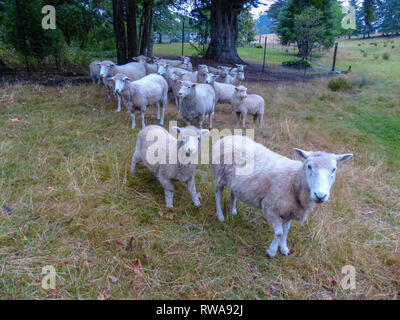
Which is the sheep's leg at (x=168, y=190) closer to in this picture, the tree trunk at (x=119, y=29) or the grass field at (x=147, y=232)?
the grass field at (x=147, y=232)

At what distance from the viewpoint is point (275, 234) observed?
3059 mm

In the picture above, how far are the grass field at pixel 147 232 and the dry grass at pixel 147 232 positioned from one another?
0.01m

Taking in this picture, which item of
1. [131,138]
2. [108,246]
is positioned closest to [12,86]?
[131,138]

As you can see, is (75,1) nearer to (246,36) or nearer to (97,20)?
(97,20)

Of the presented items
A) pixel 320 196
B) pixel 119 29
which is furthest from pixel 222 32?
pixel 320 196

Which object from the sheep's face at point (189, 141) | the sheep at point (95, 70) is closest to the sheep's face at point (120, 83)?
the sheep's face at point (189, 141)

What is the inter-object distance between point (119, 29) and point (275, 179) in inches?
355

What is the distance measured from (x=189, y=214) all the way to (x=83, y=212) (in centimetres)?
135

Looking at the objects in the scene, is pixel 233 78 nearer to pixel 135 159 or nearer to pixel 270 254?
pixel 135 159

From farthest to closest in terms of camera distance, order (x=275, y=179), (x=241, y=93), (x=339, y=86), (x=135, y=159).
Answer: (x=339, y=86) < (x=241, y=93) < (x=135, y=159) < (x=275, y=179)

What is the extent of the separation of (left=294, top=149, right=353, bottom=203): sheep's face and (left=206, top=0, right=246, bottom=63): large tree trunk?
14.5 m

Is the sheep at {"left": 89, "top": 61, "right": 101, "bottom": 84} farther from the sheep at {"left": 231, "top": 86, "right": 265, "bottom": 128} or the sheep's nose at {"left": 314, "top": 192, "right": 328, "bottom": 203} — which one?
the sheep's nose at {"left": 314, "top": 192, "right": 328, "bottom": 203}

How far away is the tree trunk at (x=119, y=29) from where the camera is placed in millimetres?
9500

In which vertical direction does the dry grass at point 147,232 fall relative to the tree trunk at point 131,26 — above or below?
below
